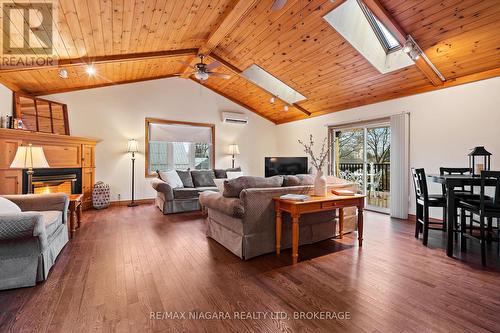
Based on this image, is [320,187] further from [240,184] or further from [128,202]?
[128,202]

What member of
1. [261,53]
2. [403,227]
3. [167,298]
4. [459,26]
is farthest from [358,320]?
[261,53]

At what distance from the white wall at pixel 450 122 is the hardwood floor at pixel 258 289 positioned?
1.59 metres

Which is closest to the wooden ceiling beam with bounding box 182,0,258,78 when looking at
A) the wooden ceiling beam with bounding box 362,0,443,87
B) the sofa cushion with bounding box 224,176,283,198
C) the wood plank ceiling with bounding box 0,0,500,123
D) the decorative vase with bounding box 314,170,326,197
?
the wood plank ceiling with bounding box 0,0,500,123

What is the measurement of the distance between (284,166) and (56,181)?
4.50 meters

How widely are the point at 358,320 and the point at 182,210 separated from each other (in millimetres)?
4084

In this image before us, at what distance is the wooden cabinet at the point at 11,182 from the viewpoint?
3748 mm

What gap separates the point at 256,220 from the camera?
2.66 meters

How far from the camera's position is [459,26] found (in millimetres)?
2959

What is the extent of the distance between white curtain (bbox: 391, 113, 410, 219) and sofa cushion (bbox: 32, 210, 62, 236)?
5.38 metres

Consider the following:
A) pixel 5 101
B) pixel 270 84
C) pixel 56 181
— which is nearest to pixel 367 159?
pixel 270 84

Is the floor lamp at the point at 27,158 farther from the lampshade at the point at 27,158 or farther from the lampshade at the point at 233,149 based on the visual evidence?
the lampshade at the point at 233,149

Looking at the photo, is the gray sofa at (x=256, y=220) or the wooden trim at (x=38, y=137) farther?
the wooden trim at (x=38, y=137)

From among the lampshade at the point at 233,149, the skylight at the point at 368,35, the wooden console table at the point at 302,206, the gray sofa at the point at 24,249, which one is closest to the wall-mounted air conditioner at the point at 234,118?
the lampshade at the point at 233,149

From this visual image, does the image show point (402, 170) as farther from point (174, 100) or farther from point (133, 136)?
point (133, 136)
